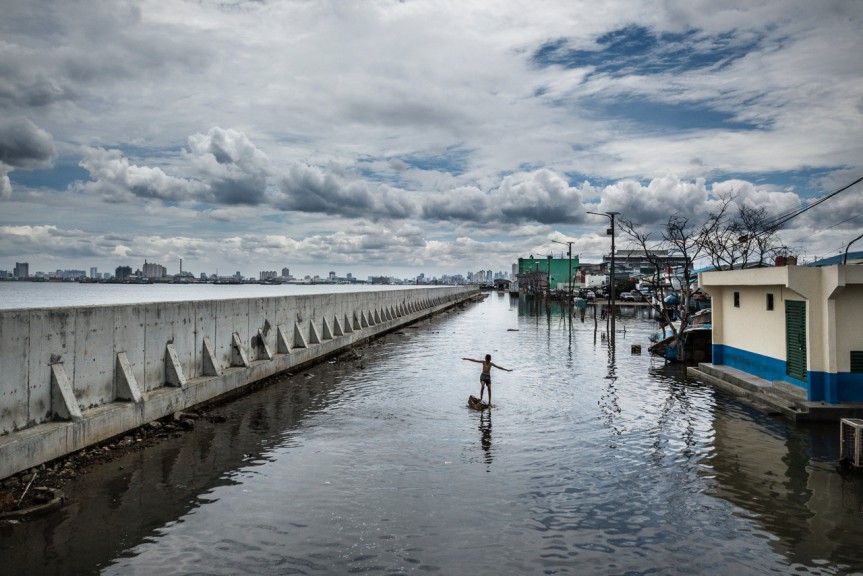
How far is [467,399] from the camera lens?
1794 cm

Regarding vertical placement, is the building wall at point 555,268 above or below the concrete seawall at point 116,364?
above

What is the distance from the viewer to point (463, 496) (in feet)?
31.3

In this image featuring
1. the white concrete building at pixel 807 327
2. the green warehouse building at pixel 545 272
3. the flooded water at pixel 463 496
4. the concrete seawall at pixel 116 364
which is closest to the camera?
the flooded water at pixel 463 496

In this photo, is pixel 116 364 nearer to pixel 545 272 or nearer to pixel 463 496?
pixel 463 496

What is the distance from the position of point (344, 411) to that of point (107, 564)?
9100 millimetres

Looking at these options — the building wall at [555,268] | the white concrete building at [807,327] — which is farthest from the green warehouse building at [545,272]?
the white concrete building at [807,327]

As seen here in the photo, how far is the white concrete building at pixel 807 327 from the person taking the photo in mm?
14820

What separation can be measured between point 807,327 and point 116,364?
1647 centimetres

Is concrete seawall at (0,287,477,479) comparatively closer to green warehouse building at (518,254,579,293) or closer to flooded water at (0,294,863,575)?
Answer: flooded water at (0,294,863,575)

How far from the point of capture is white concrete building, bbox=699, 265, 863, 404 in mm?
14820

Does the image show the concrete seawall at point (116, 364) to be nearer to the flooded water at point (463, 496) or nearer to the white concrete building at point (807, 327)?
the flooded water at point (463, 496)

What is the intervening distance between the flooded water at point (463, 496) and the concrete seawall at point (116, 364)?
39.6 inches

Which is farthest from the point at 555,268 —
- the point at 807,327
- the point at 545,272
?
the point at 807,327

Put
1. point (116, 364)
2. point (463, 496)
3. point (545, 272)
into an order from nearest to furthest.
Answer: point (463, 496) < point (116, 364) < point (545, 272)
